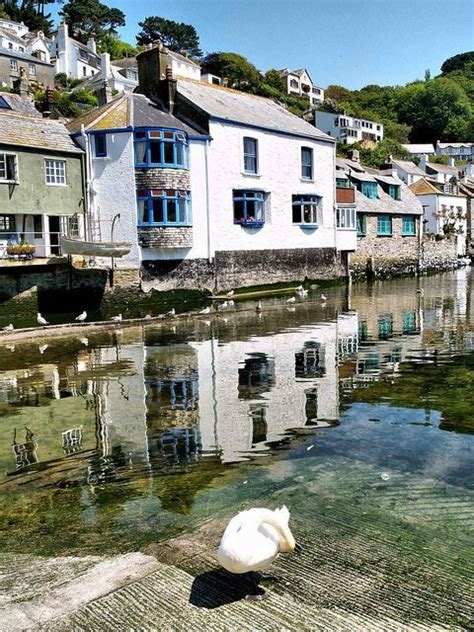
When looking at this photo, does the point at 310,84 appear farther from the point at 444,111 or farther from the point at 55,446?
the point at 55,446

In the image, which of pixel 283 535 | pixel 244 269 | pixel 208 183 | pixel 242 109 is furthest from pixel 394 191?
pixel 283 535

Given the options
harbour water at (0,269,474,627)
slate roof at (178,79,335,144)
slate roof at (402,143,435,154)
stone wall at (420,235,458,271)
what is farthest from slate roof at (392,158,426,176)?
harbour water at (0,269,474,627)

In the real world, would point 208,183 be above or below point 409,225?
above

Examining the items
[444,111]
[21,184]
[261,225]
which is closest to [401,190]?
[261,225]

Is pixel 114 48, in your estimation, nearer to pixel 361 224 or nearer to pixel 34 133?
pixel 361 224

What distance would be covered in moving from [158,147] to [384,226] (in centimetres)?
2686

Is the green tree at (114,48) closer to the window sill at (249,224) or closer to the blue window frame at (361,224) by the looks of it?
the blue window frame at (361,224)

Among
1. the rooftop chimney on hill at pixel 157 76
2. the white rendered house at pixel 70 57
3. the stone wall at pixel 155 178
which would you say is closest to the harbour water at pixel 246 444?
the stone wall at pixel 155 178

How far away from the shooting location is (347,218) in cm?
4406

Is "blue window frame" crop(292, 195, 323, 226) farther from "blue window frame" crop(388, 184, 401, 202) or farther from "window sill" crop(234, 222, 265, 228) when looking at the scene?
"blue window frame" crop(388, 184, 401, 202)

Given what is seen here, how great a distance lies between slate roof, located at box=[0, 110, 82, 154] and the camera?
2775 centimetres

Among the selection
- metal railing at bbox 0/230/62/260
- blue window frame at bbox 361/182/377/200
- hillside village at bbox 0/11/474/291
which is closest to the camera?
metal railing at bbox 0/230/62/260

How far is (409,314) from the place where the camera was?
1024 inches

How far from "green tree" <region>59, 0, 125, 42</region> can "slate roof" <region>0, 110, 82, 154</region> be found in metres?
81.5
